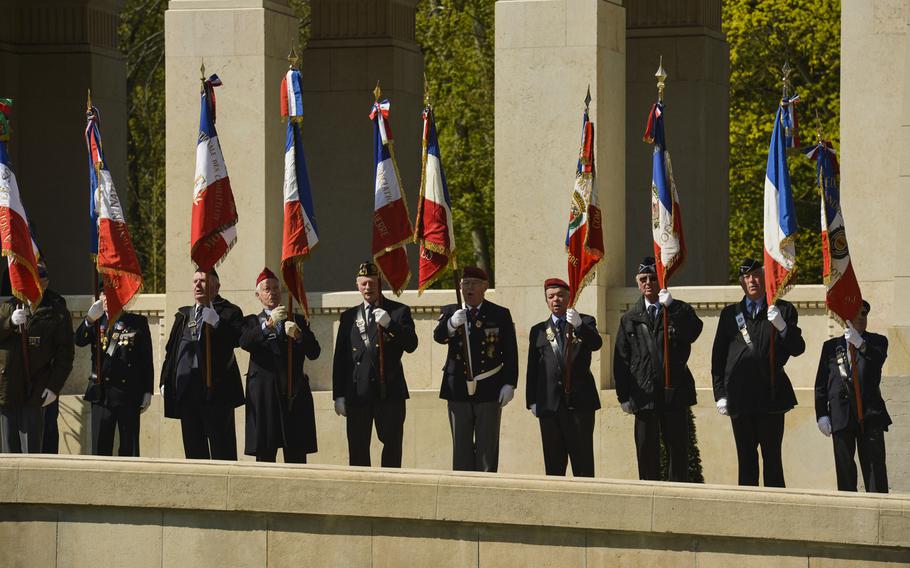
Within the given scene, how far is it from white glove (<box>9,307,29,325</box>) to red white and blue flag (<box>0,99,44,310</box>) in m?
0.08

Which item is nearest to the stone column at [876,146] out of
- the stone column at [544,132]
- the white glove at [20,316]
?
the stone column at [544,132]

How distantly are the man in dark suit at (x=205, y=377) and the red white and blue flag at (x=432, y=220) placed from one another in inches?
62.9

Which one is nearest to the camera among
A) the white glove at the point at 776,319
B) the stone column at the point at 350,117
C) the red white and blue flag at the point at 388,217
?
the white glove at the point at 776,319

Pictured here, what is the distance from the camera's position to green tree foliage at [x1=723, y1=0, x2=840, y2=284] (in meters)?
34.1

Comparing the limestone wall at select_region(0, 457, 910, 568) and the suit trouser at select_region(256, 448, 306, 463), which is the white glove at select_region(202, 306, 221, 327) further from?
the limestone wall at select_region(0, 457, 910, 568)

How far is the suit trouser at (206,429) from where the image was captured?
16.4 meters

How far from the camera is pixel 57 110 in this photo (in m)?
25.4

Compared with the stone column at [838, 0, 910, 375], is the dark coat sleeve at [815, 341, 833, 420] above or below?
below

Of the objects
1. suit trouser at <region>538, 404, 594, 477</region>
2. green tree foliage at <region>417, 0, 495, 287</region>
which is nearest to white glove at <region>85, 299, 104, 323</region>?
suit trouser at <region>538, 404, 594, 477</region>

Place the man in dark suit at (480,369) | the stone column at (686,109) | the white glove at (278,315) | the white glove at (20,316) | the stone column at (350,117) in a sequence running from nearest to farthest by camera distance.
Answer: the white glove at (278,315), the man in dark suit at (480,369), the white glove at (20,316), the stone column at (686,109), the stone column at (350,117)

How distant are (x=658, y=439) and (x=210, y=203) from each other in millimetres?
4070

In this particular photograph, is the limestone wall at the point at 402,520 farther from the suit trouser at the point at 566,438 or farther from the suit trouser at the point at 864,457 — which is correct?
the suit trouser at the point at 864,457

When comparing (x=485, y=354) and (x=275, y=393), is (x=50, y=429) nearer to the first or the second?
(x=275, y=393)

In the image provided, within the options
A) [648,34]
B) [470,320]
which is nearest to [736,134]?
[648,34]
